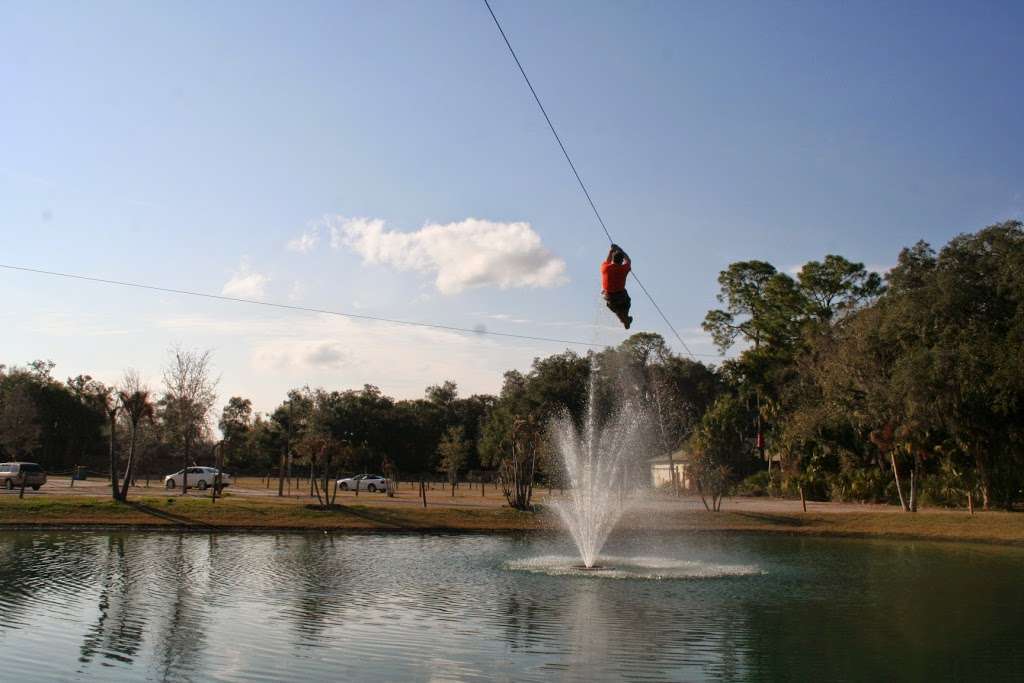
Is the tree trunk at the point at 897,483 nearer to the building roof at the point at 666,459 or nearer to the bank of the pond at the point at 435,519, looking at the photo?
the bank of the pond at the point at 435,519

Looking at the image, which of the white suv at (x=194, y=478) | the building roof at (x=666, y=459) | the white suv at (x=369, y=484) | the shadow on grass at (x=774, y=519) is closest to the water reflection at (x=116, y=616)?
the shadow on grass at (x=774, y=519)

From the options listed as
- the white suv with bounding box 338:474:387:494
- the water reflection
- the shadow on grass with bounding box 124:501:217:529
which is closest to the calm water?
the water reflection

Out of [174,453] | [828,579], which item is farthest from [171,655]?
[174,453]

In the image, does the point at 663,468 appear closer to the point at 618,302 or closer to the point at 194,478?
the point at 194,478

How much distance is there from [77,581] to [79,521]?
14422 mm

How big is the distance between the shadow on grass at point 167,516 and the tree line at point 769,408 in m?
1.99

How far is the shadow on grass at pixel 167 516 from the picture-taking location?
3331 cm

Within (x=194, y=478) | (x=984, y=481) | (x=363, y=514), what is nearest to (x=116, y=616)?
(x=363, y=514)

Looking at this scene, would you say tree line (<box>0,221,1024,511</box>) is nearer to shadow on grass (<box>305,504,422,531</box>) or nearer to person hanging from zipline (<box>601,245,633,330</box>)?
shadow on grass (<box>305,504,422,531</box>)

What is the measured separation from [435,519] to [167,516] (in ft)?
35.9

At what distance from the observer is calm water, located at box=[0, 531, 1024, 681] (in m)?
13.1

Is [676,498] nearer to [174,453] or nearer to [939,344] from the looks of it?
[939,344]

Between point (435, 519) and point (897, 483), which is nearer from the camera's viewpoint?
point (435, 519)

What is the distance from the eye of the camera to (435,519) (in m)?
36.8
